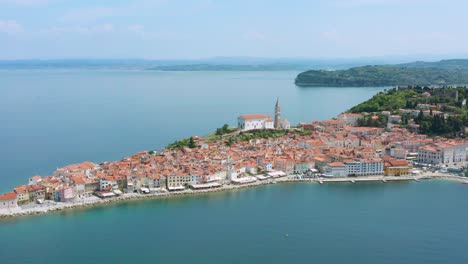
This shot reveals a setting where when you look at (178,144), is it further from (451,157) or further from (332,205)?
(451,157)

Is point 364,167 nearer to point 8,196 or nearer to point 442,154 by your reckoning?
point 442,154

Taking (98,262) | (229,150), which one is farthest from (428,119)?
(98,262)

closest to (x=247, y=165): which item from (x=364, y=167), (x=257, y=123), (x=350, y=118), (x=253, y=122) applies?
(x=364, y=167)

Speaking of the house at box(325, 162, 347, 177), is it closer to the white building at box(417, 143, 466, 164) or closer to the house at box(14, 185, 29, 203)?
the white building at box(417, 143, 466, 164)

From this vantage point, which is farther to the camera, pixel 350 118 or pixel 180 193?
pixel 350 118

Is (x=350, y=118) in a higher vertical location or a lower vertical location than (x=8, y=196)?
higher

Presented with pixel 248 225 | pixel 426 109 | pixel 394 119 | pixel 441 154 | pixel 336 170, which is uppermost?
pixel 426 109

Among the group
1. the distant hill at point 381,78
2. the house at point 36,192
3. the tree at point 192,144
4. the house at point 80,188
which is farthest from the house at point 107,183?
the distant hill at point 381,78

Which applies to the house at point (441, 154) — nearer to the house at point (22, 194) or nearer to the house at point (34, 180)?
the house at point (34, 180)
